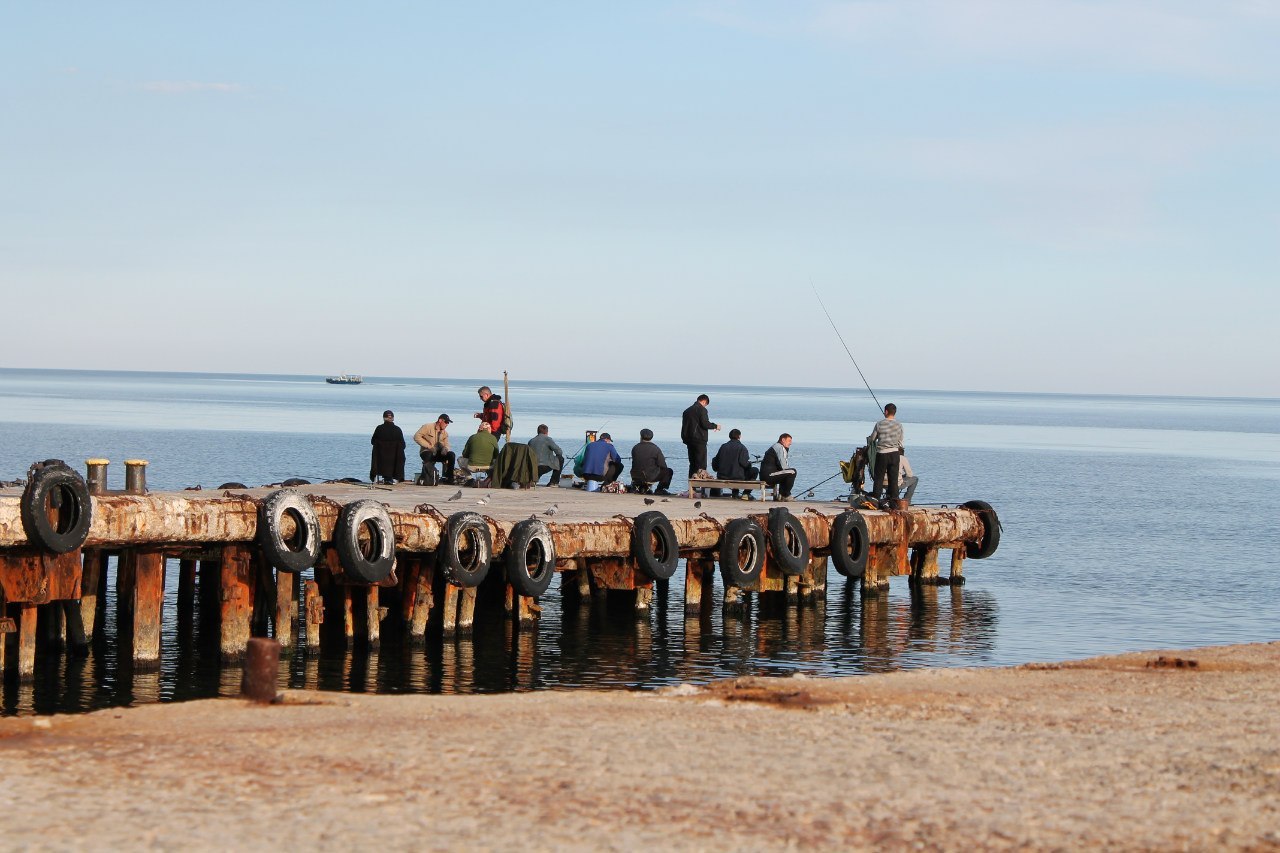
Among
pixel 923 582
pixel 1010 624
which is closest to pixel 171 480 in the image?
pixel 923 582

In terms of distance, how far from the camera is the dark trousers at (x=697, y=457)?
2986 centimetres

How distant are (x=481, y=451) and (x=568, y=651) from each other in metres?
7.93

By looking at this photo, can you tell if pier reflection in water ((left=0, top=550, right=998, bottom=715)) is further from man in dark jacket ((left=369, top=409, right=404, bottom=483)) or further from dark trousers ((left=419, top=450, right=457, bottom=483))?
man in dark jacket ((left=369, top=409, right=404, bottom=483))

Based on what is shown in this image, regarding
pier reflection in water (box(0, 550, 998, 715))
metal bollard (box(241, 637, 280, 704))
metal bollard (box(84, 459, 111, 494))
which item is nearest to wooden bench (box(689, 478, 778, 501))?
pier reflection in water (box(0, 550, 998, 715))

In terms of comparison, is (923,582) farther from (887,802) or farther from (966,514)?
(887,802)

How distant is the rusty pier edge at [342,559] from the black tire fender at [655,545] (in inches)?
3.4

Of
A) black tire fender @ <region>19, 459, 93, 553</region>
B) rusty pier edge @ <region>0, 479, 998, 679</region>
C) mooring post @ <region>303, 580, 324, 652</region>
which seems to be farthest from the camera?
mooring post @ <region>303, 580, 324, 652</region>

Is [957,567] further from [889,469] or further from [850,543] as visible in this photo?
[850,543]

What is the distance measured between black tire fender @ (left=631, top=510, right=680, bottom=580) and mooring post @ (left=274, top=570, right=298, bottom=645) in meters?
4.95

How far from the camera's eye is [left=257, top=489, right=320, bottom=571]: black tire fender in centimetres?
1891

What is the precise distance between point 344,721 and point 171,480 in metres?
45.9

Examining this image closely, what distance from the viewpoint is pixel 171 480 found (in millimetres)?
56281

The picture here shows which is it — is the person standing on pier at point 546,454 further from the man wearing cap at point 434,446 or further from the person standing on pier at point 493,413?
the man wearing cap at point 434,446

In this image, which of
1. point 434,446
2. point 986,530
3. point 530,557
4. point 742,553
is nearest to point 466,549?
point 530,557
